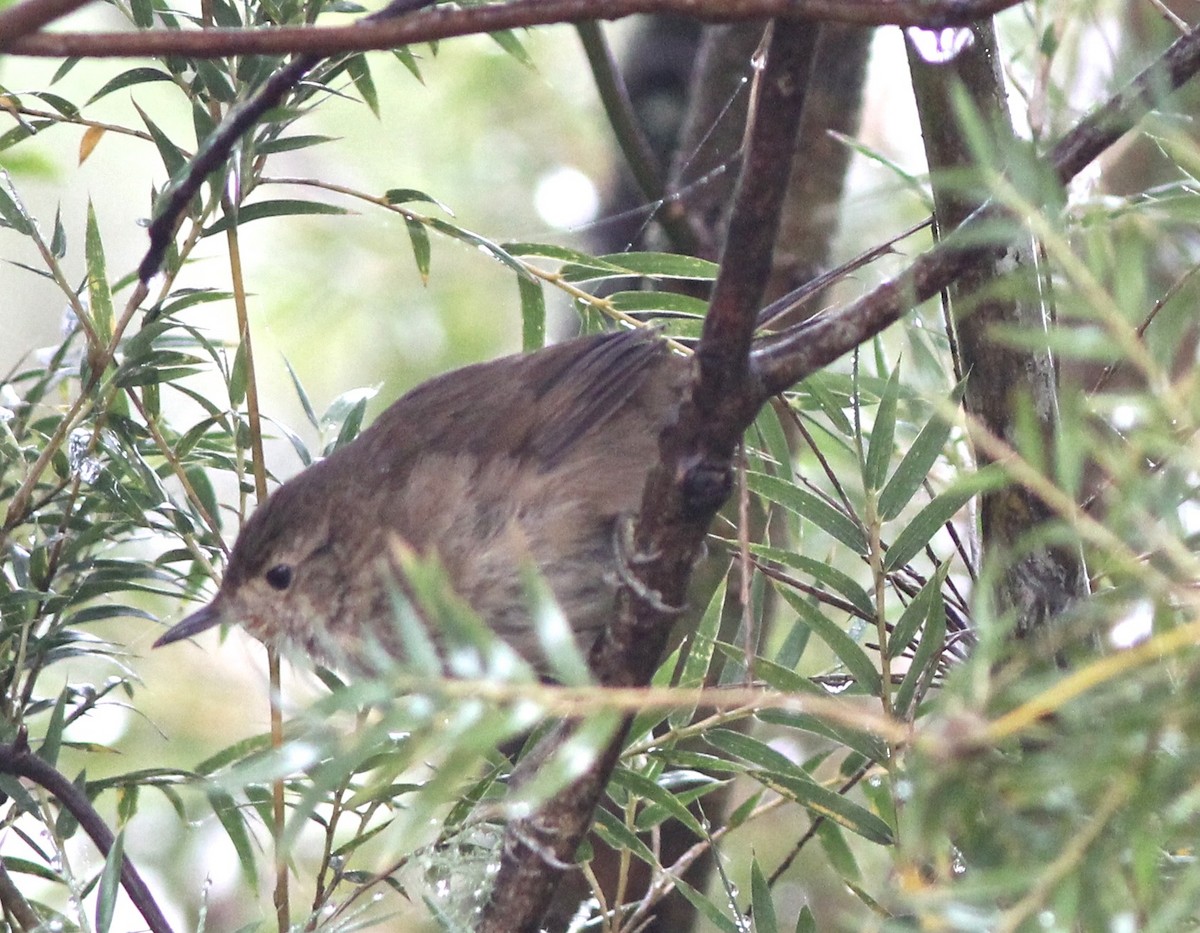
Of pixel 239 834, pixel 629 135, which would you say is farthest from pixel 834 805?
pixel 629 135

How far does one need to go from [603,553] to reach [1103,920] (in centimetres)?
162

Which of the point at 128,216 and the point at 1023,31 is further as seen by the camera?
the point at 128,216

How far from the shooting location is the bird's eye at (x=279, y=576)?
2496 mm

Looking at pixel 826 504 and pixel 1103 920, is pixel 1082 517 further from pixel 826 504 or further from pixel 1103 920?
pixel 826 504

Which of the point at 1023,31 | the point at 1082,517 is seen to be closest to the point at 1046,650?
the point at 1082,517

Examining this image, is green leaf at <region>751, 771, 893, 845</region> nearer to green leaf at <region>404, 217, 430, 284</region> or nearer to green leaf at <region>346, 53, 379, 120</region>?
green leaf at <region>404, 217, 430, 284</region>

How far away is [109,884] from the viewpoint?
1.57 m

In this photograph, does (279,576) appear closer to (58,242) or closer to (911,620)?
(58,242)

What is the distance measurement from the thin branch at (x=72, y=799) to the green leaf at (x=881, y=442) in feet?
3.37

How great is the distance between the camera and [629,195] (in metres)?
4.13

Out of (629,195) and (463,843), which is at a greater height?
(629,195)

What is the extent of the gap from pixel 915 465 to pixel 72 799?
1119 millimetres

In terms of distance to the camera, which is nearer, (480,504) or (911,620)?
(911,620)

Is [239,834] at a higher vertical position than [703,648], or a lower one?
lower
